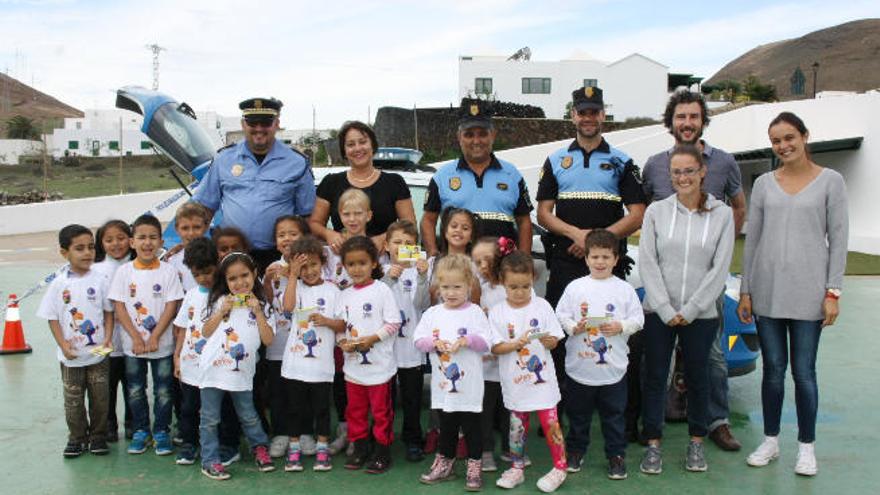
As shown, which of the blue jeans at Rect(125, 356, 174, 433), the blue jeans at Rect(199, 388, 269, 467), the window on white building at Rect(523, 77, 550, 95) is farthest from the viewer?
the window on white building at Rect(523, 77, 550, 95)

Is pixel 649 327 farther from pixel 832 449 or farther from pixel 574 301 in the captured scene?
pixel 832 449

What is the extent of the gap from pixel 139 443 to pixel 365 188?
1.86 m

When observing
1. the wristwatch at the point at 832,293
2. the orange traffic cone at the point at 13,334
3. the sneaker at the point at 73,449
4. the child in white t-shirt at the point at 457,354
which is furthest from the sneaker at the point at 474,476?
the orange traffic cone at the point at 13,334

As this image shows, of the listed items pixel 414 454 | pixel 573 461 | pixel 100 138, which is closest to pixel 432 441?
pixel 414 454

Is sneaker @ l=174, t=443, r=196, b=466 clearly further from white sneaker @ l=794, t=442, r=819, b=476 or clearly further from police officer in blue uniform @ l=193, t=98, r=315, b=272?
white sneaker @ l=794, t=442, r=819, b=476

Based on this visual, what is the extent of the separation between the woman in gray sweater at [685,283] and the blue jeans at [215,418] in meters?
2.02

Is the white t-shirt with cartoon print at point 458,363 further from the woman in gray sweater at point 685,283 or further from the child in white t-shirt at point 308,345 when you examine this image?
the woman in gray sweater at point 685,283

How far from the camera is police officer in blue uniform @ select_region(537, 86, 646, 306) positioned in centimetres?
424

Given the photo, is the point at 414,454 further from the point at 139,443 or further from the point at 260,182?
the point at 260,182

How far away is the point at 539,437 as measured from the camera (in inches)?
176

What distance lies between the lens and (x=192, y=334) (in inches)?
156

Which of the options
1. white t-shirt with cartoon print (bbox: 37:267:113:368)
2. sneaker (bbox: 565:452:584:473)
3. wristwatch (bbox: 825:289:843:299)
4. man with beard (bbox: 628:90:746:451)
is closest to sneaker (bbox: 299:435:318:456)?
white t-shirt with cartoon print (bbox: 37:267:113:368)

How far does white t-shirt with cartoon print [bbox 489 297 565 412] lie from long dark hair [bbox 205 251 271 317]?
48.7 inches

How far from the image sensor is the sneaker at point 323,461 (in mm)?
3959
